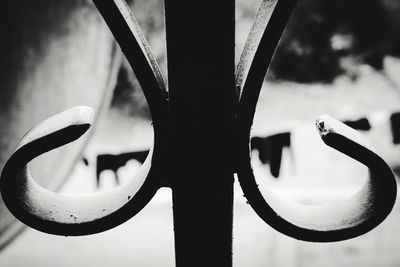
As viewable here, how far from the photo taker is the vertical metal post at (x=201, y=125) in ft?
1.24

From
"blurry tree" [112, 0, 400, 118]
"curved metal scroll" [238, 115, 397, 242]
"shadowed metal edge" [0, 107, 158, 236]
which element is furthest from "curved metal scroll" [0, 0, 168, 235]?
"blurry tree" [112, 0, 400, 118]

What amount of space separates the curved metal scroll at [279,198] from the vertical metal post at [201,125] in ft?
0.07

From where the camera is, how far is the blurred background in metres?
1.12

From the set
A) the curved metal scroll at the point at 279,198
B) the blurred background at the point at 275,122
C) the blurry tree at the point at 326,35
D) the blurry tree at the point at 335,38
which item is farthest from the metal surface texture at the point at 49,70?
the curved metal scroll at the point at 279,198

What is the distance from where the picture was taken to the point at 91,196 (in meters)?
0.47

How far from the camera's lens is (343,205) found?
0.46m

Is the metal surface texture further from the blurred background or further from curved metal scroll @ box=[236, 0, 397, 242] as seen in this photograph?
curved metal scroll @ box=[236, 0, 397, 242]

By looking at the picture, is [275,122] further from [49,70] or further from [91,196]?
[91,196]

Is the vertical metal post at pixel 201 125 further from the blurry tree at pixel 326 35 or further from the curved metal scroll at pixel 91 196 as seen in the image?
the blurry tree at pixel 326 35

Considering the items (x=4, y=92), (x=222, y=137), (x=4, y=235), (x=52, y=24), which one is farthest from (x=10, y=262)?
(x=222, y=137)

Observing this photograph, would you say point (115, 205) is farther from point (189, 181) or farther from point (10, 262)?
point (10, 262)

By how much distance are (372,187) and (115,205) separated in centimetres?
29

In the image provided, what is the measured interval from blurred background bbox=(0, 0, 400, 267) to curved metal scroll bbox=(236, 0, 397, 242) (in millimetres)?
710

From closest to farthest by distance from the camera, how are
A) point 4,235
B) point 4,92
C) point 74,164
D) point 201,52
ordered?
1. point 201,52
2. point 4,92
3. point 4,235
4. point 74,164
